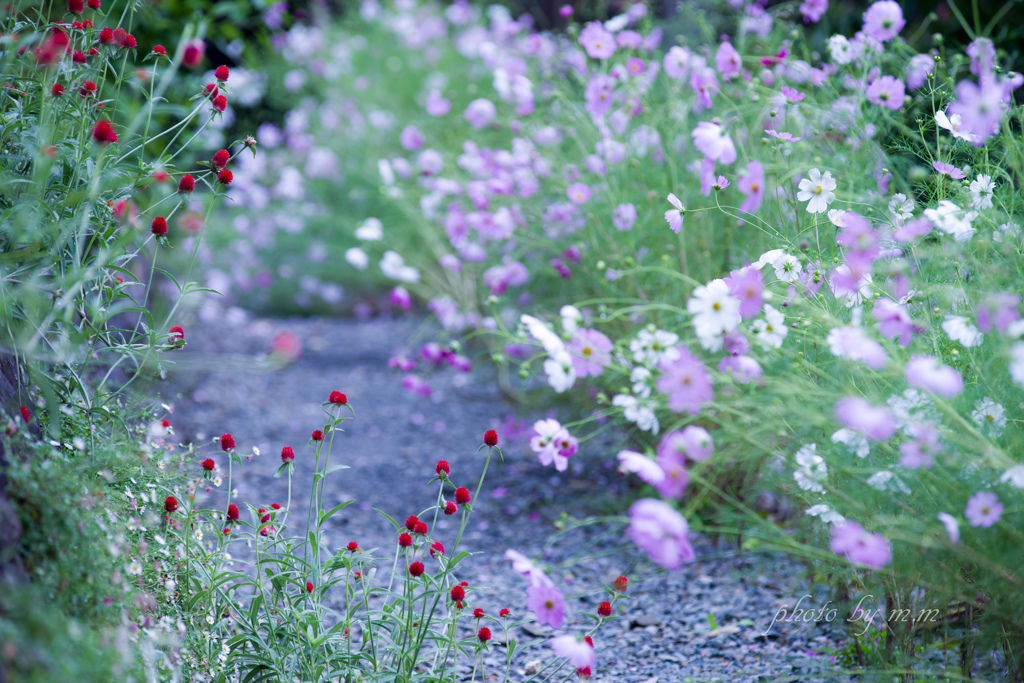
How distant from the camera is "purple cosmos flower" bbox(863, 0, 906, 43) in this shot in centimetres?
160

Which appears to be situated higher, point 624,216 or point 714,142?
point 714,142

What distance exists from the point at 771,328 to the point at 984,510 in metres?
0.41

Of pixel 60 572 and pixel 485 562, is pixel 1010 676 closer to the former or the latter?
pixel 485 562

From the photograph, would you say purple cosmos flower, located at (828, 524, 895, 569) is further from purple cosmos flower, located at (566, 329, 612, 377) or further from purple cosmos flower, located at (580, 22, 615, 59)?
purple cosmos flower, located at (580, 22, 615, 59)

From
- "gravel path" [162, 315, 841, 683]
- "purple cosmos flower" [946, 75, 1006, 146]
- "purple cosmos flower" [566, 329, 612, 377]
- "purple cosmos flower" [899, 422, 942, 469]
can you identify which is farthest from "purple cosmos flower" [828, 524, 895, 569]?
"purple cosmos flower" [946, 75, 1006, 146]

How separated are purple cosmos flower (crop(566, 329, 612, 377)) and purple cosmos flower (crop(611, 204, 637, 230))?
1.91 feet

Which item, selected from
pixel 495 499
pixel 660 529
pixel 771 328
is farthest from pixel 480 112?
pixel 660 529

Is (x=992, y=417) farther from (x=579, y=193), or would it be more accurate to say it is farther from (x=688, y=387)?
(x=579, y=193)

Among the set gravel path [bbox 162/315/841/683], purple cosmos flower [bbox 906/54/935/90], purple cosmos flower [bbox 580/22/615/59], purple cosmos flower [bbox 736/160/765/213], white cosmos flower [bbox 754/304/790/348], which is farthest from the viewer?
purple cosmos flower [bbox 580/22/615/59]

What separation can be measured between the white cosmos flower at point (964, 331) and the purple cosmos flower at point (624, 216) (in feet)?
3.04

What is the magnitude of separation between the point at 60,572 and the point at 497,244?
1928 mm

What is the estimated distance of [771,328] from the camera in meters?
1.28

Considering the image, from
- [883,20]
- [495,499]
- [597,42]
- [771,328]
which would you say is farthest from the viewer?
[495,499]

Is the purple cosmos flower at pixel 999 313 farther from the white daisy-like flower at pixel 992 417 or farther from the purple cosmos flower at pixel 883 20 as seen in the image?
the purple cosmos flower at pixel 883 20
